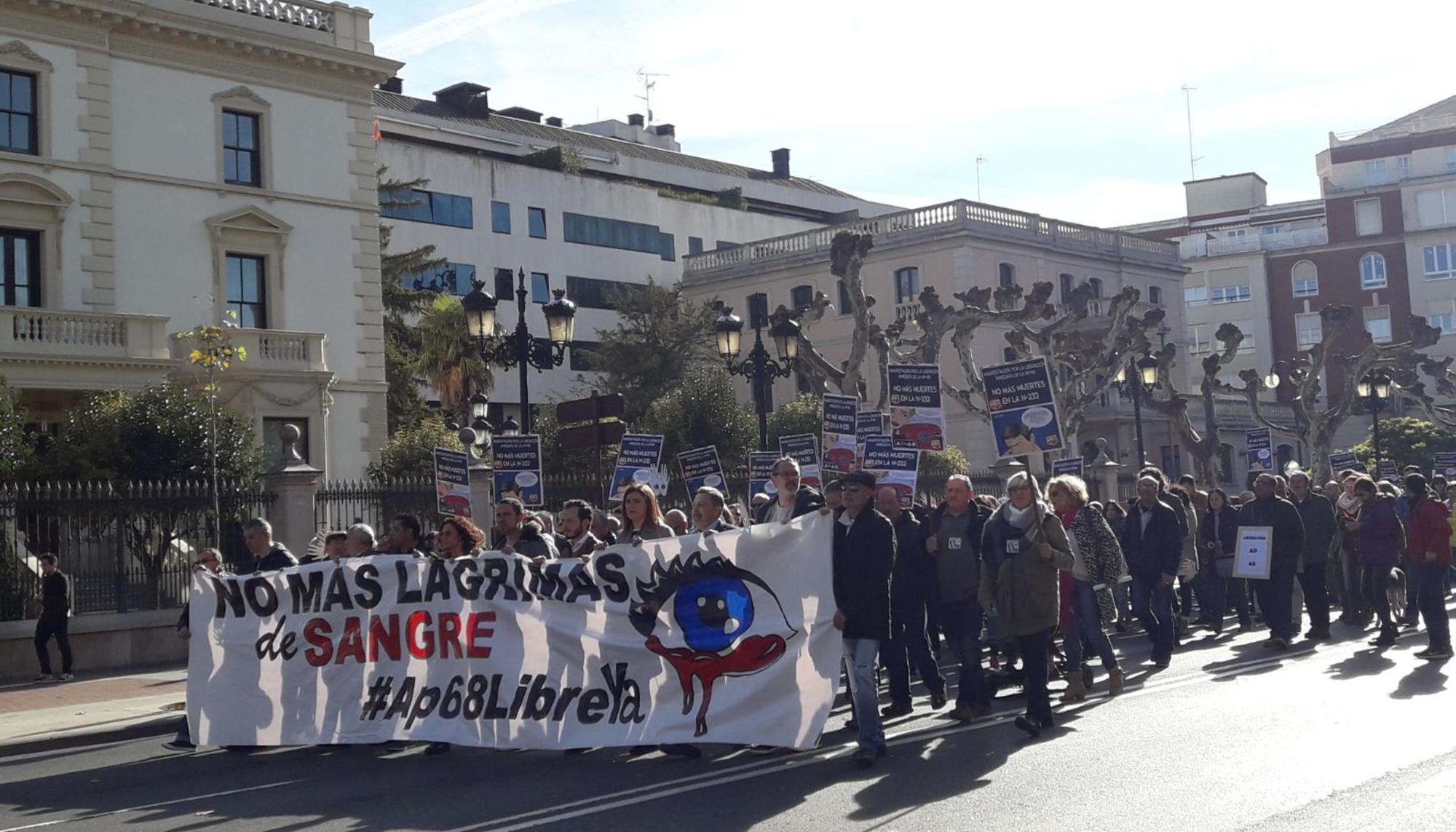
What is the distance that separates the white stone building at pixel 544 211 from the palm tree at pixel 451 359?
489 centimetres

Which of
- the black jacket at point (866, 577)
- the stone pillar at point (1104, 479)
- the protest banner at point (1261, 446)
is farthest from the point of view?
the protest banner at point (1261, 446)

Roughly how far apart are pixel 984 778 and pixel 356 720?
495 centimetres

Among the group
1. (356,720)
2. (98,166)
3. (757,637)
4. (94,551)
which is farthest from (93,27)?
(757,637)

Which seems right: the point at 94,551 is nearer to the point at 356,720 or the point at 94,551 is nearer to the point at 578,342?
the point at 356,720

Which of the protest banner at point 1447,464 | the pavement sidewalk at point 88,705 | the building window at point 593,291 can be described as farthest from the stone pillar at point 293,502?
the building window at point 593,291

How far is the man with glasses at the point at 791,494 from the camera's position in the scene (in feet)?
38.3

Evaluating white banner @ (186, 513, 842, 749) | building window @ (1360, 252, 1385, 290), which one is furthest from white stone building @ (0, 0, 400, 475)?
building window @ (1360, 252, 1385, 290)

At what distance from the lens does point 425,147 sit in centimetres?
5172

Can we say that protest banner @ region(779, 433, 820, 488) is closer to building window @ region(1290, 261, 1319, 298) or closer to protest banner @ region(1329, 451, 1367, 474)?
protest banner @ region(1329, 451, 1367, 474)

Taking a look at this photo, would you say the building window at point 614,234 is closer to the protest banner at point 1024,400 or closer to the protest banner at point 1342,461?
the protest banner at point 1342,461

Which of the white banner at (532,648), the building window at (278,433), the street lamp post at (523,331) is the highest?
the street lamp post at (523,331)

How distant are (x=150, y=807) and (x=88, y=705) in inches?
265

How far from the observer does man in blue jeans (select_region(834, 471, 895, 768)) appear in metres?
9.84

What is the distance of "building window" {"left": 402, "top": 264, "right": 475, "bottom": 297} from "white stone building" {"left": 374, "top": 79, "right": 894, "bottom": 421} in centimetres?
6
